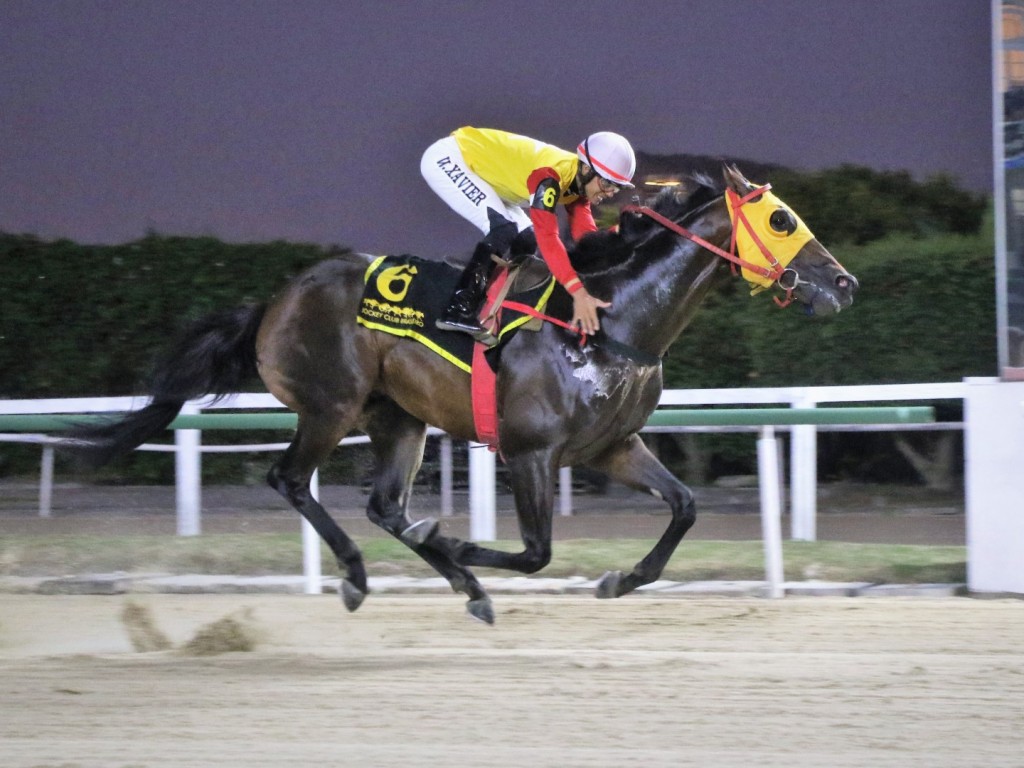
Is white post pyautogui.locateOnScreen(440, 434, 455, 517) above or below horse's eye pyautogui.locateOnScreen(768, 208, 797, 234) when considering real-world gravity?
below

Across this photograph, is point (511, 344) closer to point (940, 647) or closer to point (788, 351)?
point (940, 647)

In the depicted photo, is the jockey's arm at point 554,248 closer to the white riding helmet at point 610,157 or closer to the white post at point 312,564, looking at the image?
the white riding helmet at point 610,157

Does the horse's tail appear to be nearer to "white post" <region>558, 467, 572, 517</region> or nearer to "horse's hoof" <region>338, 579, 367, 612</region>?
"horse's hoof" <region>338, 579, 367, 612</region>

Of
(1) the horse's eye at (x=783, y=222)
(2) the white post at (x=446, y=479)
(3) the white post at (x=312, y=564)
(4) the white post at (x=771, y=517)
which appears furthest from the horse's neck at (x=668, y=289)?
(2) the white post at (x=446, y=479)

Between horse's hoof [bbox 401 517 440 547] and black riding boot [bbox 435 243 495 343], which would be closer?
black riding boot [bbox 435 243 495 343]

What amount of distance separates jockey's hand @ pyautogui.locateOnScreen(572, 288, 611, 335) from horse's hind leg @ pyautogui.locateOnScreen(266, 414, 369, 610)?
1205 millimetres

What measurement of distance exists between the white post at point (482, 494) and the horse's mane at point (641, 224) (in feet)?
7.09

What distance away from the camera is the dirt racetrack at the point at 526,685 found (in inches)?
123

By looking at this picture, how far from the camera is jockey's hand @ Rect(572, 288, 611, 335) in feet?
15.2

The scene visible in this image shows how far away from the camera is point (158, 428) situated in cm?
570

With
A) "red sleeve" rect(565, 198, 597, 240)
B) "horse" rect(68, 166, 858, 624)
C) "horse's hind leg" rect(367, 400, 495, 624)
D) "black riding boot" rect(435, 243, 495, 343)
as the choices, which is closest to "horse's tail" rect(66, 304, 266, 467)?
"horse" rect(68, 166, 858, 624)

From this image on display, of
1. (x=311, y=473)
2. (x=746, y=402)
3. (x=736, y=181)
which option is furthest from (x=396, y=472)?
(x=746, y=402)

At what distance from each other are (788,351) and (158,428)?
5.06 m

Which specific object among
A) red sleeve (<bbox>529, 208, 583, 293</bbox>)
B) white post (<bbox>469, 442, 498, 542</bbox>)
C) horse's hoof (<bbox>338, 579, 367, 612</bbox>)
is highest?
red sleeve (<bbox>529, 208, 583, 293</bbox>)
